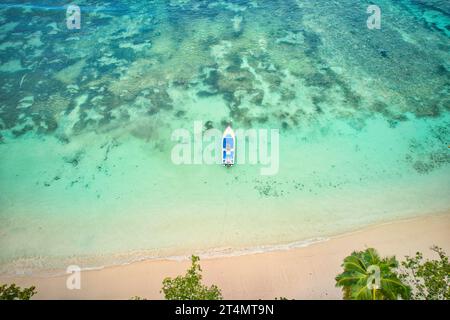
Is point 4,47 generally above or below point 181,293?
above

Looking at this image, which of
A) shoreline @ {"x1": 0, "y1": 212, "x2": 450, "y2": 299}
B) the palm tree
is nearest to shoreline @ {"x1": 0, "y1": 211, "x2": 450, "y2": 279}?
shoreline @ {"x1": 0, "y1": 212, "x2": 450, "y2": 299}

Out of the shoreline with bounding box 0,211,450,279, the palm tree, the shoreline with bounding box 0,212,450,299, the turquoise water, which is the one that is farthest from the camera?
the turquoise water

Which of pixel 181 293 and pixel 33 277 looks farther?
pixel 33 277

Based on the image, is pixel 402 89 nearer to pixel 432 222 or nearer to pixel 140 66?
pixel 432 222

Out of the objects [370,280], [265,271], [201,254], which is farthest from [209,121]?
[370,280]

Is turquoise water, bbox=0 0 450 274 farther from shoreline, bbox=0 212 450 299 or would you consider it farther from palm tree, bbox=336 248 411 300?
palm tree, bbox=336 248 411 300

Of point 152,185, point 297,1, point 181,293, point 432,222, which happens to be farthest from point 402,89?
point 181,293
